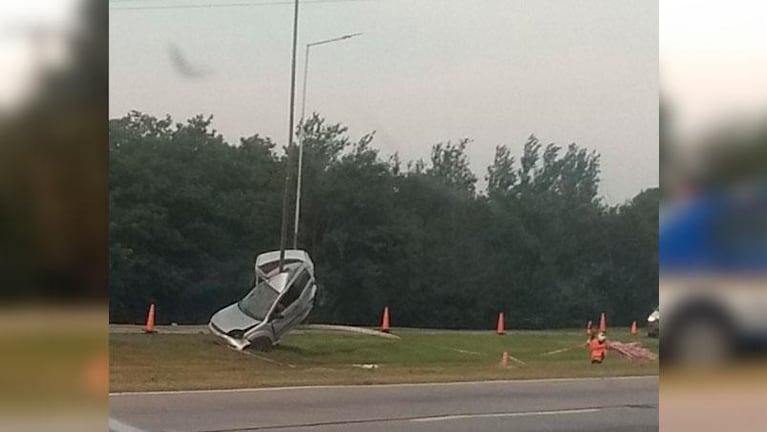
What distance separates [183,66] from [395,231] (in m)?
1.25

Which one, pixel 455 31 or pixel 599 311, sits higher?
pixel 455 31

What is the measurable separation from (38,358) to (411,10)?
2.33m

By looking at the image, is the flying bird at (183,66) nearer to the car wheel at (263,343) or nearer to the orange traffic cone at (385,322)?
the car wheel at (263,343)

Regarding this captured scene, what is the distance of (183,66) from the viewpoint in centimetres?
569

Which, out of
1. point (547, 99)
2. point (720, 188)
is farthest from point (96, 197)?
point (720, 188)

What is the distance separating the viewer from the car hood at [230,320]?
574 cm

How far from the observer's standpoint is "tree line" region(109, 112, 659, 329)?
5.72 meters

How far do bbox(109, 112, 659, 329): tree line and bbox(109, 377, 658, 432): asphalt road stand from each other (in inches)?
12.3

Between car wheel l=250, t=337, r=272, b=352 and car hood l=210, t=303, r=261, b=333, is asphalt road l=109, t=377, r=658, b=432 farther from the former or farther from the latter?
car hood l=210, t=303, r=261, b=333

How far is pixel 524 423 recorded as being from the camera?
19.0 ft

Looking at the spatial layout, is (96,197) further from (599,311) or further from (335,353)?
(599,311)

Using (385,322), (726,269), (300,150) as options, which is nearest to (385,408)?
(385,322)

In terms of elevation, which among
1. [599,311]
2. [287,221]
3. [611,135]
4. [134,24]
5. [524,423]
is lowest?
[524,423]

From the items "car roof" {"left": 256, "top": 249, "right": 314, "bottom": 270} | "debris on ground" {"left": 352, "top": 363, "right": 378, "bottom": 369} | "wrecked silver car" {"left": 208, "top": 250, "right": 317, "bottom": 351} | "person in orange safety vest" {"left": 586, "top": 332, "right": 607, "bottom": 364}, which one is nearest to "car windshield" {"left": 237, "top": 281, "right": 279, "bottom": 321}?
"wrecked silver car" {"left": 208, "top": 250, "right": 317, "bottom": 351}
